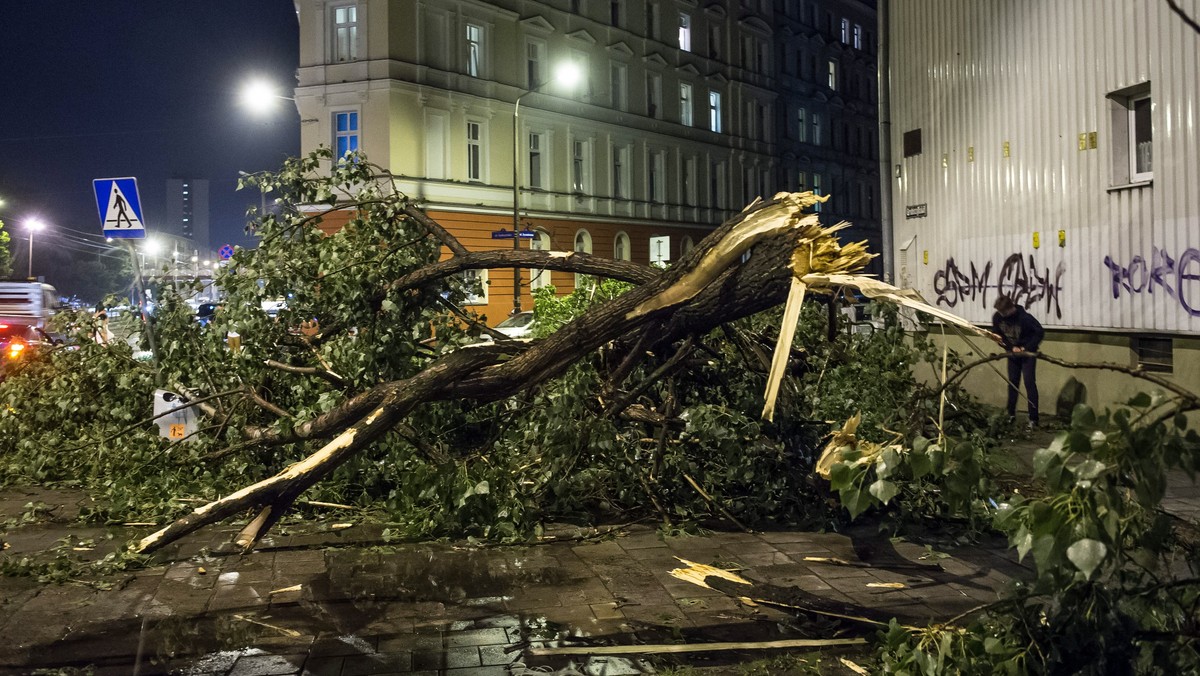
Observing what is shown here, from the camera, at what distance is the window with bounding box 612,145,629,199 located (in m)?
38.9

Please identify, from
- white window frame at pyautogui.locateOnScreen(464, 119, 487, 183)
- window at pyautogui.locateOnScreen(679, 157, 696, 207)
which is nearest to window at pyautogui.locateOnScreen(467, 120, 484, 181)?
white window frame at pyautogui.locateOnScreen(464, 119, 487, 183)

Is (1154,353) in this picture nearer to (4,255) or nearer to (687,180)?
(687,180)

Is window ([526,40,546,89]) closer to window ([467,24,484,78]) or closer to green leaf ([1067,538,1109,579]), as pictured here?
window ([467,24,484,78])

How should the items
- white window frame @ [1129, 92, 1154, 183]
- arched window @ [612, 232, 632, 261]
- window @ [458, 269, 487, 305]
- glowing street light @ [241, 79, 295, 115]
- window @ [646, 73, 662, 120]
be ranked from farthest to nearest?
window @ [646, 73, 662, 120] → arched window @ [612, 232, 632, 261] → glowing street light @ [241, 79, 295, 115] → white window frame @ [1129, 92, 1154, 183] → window @ [458, 269, 487, 305]

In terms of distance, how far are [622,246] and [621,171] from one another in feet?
9.95

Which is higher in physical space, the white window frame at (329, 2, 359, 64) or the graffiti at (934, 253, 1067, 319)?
the white window frame at (329, 2, 359, 64)

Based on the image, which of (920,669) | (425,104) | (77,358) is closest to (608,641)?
(920,669)

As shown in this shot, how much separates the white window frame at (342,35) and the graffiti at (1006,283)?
896 inches

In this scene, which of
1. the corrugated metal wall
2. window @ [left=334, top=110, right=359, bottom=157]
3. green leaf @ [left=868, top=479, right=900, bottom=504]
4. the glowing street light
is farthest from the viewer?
window @ [left=334, top=110, right=359, bottom=157]

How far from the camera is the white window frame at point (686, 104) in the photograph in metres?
42.2

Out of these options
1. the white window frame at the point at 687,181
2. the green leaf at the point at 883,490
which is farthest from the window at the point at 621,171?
the green leaf at the point at 883,490

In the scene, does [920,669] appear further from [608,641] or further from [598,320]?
[598,320]

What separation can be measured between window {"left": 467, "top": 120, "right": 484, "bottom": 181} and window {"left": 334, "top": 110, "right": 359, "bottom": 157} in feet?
12.8

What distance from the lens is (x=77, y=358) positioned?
9.91 m
